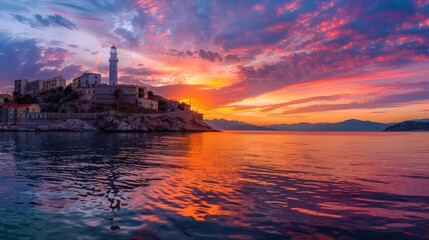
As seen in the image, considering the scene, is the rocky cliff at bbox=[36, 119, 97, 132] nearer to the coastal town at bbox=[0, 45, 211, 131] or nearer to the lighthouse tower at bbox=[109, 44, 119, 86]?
the coastal town at bbox=[0, 45, 211, 131]

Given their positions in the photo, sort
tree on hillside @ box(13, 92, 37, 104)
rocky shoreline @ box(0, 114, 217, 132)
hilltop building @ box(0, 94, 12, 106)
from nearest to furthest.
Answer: rocky shoreline @ box(0, 114, 217, 132), tree on hillside @ box(13, 92, 37, 104), hilltop building @ box(0, 94, 12, 106)

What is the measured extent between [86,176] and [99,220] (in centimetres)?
1136

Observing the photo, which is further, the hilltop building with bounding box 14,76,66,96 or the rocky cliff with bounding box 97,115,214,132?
the hilltop building with bounding box 14,76,66,96

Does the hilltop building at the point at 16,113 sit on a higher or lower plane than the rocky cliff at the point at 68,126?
higher

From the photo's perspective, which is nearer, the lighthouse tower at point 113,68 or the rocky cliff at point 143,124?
the rocky cliff at point 143,124

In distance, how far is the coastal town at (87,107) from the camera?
5113 inches

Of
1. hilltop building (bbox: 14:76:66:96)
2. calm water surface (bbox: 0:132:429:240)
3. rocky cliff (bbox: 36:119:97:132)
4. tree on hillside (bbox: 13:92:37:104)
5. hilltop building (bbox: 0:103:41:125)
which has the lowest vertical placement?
calm water surface (bbox: 0:132:429:240)

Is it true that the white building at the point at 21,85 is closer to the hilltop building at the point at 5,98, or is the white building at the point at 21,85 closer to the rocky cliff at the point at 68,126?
the hilltop building at the point at 5,98

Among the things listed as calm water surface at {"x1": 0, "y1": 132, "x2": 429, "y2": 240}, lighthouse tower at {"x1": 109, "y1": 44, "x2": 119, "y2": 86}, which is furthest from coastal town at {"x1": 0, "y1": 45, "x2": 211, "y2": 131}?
calm water surface at {"x1": 0, "y1": 132, "x2": 429, "y2": 240}

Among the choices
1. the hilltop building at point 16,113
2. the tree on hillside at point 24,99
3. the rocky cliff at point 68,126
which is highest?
the tree on hillside at point 24,99

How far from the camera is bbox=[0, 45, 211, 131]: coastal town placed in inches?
5113

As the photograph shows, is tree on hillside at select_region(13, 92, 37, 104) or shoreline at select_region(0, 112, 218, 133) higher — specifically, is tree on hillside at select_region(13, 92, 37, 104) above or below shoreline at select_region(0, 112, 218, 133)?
above

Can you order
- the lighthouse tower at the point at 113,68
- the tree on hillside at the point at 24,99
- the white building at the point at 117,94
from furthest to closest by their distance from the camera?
the lighthouse tower at the point at 113,68
the tree on hillside at the point at 24,99
the white building at the point at 117,94

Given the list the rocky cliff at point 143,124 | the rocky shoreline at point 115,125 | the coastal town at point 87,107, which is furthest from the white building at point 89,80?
the rocky cliff at point 143,124
